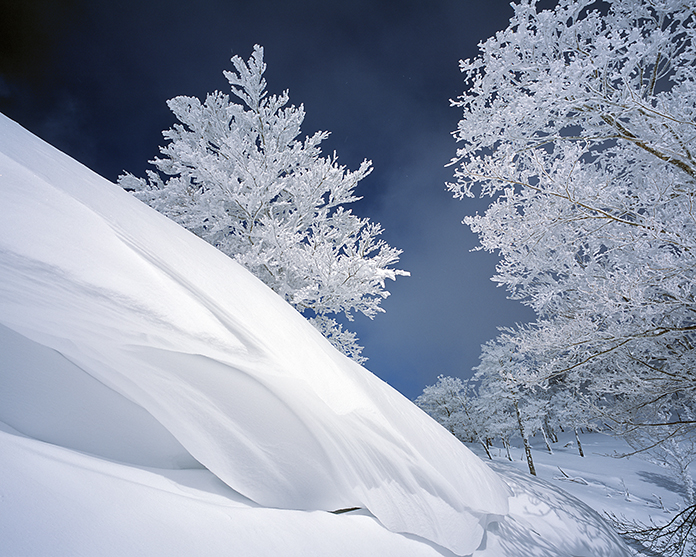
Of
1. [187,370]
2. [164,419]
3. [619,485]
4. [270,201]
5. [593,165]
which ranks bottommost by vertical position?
[619,485]

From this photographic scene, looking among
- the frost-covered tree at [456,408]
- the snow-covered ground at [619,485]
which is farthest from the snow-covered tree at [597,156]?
the frost-covered tree at [456,408]

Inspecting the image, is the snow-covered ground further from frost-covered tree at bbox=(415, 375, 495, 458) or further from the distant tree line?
frost-covered tree at bbox=(415, 375, 495, 458)

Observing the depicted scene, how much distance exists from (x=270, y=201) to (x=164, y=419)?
5524 mm

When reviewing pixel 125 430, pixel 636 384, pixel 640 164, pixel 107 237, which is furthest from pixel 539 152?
pixel 125 430

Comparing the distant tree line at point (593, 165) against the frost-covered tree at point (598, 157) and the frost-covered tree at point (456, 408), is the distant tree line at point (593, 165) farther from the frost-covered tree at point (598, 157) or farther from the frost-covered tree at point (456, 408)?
the frost-covered tree at point (456, 408)

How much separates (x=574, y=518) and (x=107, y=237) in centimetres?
305

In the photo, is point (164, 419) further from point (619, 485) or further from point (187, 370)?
point (619, 485)

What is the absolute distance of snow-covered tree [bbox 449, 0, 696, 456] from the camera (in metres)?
2.39

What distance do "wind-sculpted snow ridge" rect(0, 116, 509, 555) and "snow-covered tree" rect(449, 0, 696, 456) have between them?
109 inches

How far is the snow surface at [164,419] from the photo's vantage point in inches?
24.6

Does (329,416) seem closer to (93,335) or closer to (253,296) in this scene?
(253,296)

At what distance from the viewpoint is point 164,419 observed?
85cm

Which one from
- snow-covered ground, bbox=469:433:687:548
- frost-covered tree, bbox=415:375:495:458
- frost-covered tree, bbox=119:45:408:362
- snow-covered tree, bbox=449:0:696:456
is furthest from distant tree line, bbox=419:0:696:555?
frost-covered tree, bbox=415:375:495:458

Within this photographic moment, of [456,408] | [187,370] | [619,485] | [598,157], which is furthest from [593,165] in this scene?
[456,408]
